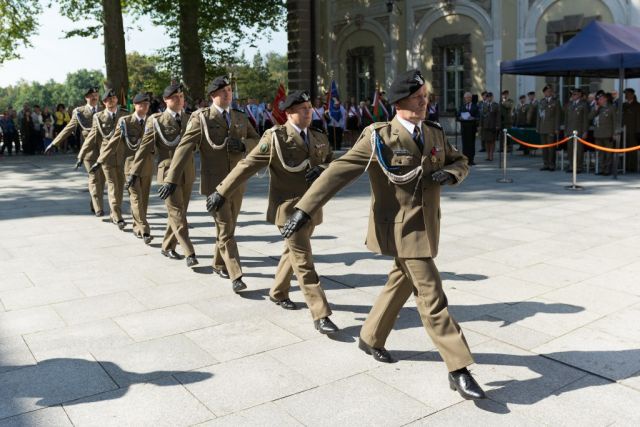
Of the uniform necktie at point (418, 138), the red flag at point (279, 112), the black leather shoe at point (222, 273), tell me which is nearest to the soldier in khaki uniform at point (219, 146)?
the black leather shoe at point (222, 273)

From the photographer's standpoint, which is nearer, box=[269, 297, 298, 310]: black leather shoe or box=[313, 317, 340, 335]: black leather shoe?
box=[313, 317, 340, 335]: black leather shoe

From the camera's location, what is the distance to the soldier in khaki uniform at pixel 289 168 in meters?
5.84

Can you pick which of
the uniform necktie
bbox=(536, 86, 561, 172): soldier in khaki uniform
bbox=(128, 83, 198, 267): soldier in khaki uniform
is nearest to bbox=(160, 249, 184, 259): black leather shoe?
bbox=(128, 83, 198, 267): soldier in khaki uniform

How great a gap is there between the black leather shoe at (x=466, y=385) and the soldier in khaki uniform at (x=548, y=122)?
43.9ft

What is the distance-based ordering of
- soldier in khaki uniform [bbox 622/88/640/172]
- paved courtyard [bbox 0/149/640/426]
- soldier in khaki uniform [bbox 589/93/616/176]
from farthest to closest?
soldier in khaki uniform [bbox 622/88/640/172]
soldier in khaki uniform [bbox 589/93/616/176]
paved courtyard [bbox 0/149/640/426]

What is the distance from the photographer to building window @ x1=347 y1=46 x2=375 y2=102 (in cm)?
2834

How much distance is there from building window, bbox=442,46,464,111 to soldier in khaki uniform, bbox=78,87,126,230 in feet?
54.5

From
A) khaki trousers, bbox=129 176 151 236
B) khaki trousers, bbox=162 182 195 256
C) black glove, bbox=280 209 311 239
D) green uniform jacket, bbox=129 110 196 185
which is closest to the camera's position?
black glove, bbox=280 209 311 239

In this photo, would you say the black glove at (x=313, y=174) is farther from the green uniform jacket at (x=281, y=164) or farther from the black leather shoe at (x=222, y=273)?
the black leather shoe at (x=222, y=273)

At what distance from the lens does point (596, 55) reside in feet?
48.2

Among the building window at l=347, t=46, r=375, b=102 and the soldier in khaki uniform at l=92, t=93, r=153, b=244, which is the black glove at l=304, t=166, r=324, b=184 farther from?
the building window at l=347, t=46, r=375, b=102

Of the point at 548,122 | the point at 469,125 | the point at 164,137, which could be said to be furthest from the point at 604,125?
the point at 164,137

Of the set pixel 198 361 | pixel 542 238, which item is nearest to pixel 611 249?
pixel 542 238

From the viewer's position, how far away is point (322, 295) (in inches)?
221
